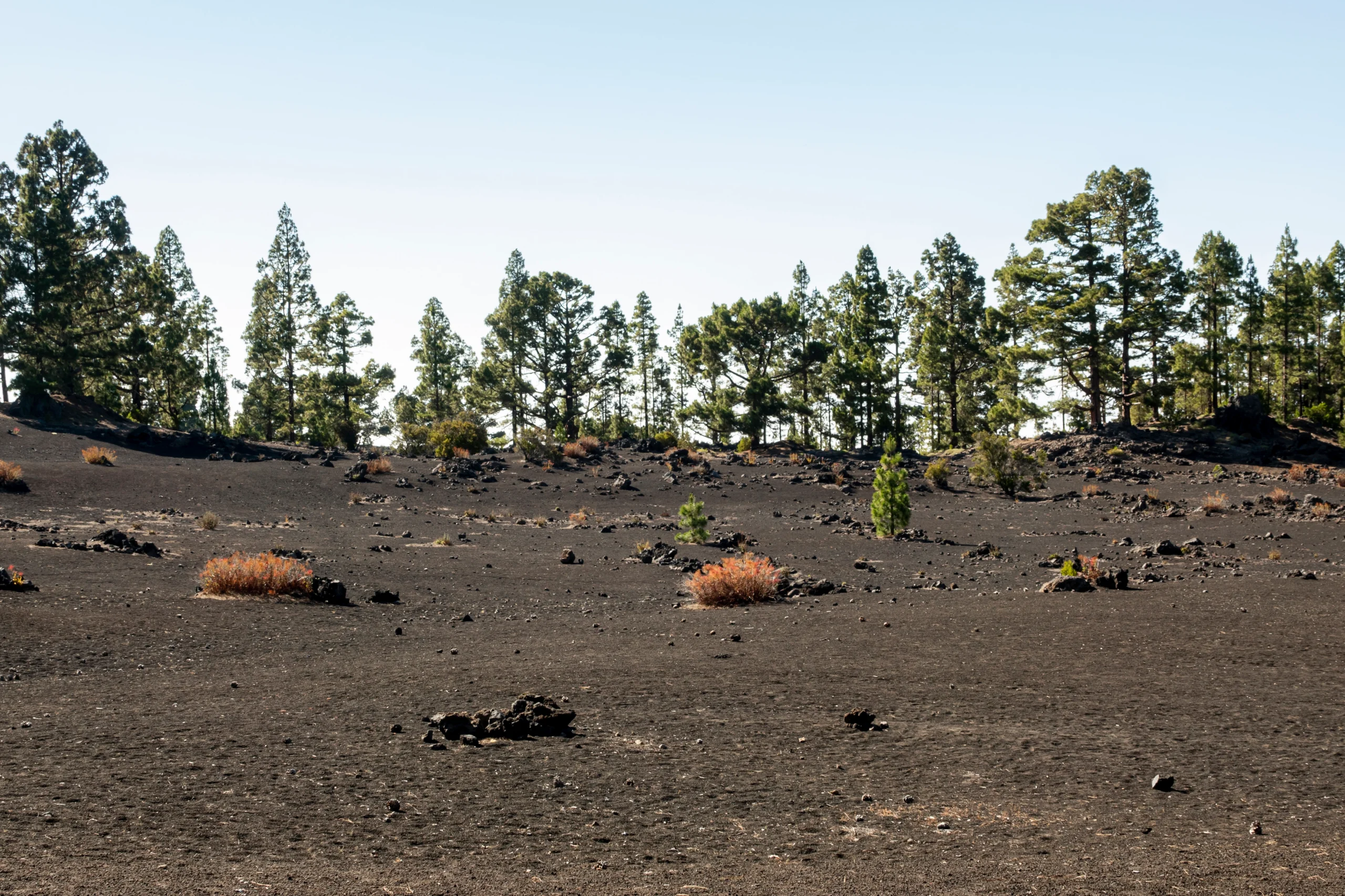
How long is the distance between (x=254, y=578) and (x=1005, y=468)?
3207 centimetres

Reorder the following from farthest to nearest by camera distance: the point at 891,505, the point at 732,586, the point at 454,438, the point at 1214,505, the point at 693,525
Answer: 1. the point at 454,438
2. the point at 1214,505
3. the point at 891,505
4. the point at 693,525
5. the point at 732,586

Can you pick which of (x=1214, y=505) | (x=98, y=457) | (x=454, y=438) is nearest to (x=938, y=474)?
(x=1214, y=505)

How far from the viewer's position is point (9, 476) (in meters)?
28.0

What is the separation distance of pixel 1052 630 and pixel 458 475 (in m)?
30.4

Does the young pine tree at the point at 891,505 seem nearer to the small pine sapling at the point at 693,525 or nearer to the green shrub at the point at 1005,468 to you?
the small pine sapling at the point at 693,525

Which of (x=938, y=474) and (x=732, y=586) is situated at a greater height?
(x=938, y=474)

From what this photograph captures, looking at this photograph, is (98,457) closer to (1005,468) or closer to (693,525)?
(693,525)

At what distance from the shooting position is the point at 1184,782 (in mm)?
6238

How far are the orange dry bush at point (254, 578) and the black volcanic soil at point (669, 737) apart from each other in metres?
0.43

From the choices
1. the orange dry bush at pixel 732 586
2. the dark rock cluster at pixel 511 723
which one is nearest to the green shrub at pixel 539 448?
the orange dry bush at pixel 732 586

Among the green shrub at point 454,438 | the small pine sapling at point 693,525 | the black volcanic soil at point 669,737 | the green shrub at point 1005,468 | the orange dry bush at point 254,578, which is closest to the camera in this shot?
the black volcanic soil at point 669,737

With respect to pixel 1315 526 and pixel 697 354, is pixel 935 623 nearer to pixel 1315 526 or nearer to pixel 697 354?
pixel 1315 526

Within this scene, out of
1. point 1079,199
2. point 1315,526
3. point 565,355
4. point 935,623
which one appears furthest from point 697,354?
point 935,623

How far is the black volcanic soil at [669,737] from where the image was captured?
4.83 meters
